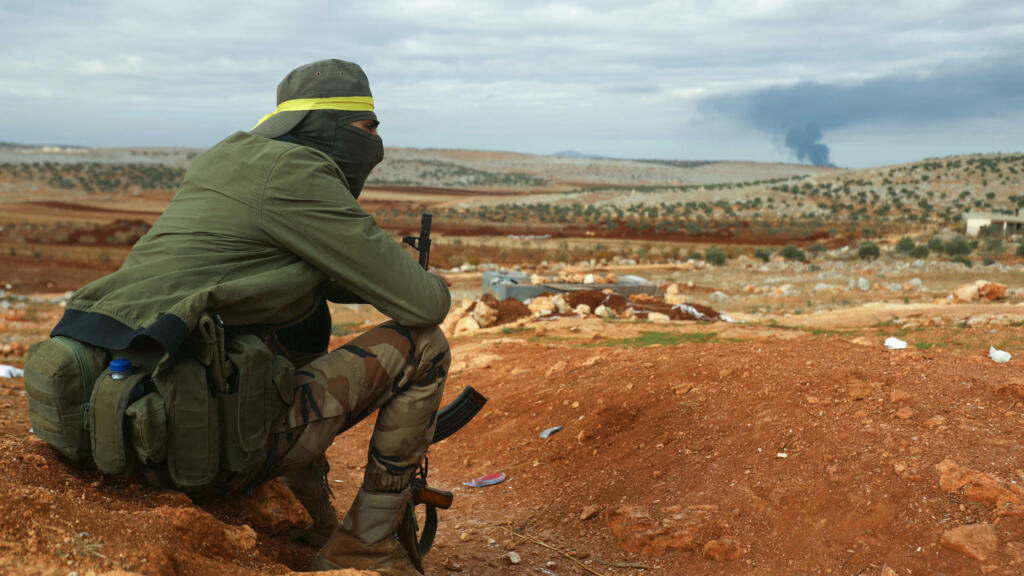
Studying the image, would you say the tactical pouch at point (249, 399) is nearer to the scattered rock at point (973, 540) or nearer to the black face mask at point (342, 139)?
the black face mask at point (342, 139)

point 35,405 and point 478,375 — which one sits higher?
point 35,405

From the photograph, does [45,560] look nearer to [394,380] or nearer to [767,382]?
[394,380]

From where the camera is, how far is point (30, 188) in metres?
52.5

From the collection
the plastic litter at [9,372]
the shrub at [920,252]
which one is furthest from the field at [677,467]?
the shrub at [920,252]

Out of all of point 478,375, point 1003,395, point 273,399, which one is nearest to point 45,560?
point 273,399

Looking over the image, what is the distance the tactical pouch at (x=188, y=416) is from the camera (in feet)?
6.66

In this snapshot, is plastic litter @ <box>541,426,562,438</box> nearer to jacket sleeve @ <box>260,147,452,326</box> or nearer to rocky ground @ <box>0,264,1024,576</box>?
rocky ground @ <box>0,264,1024,576</box>

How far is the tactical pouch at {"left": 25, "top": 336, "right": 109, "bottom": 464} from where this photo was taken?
1.99 meters

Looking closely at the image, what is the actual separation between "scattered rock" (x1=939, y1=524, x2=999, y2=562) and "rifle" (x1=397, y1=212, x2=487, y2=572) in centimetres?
167

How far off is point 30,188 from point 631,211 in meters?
40.3

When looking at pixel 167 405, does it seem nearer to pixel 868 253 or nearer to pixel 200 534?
pixel 200 534

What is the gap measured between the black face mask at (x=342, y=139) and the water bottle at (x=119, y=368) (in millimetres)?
868

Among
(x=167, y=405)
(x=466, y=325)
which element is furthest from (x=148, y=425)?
(x=466, y=325)

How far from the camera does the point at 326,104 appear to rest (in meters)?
2.50
